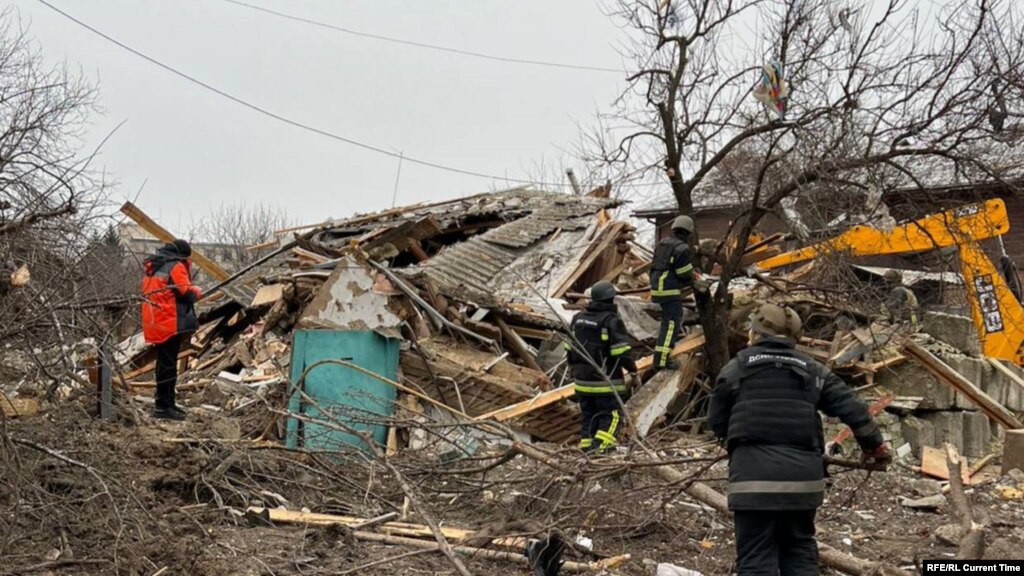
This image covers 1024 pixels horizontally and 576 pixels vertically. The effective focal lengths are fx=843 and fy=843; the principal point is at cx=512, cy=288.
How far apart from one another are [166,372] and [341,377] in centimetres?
153

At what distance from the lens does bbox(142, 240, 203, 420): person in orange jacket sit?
7129 mm

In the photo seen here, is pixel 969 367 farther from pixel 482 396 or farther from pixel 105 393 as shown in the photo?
pixel 105 393

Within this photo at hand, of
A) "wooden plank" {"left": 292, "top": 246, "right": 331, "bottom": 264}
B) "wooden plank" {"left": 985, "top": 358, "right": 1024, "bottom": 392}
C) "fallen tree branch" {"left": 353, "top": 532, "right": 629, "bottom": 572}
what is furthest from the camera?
"wooden plank" {"left": 292, "top": 246, "right": 331, "bottom": 264}

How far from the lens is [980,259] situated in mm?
9016

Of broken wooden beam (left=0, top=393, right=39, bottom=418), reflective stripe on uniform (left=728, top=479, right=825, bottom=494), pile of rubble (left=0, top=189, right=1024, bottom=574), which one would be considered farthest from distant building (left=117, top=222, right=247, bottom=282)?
reflective stripe on uniform (left=728, top=479, right=825, bottom=494)

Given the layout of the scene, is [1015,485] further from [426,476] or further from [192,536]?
[192,536]

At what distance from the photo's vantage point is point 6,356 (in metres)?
4.17

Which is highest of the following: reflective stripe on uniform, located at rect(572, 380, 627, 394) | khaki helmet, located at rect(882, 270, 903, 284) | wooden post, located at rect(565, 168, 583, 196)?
wooden post, located at rect(565, 168, 583, 196)

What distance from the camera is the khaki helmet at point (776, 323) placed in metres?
3.88

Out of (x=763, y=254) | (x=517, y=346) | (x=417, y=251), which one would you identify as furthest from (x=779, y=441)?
(x=763, y=254)

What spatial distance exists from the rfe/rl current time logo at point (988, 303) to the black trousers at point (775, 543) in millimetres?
7356

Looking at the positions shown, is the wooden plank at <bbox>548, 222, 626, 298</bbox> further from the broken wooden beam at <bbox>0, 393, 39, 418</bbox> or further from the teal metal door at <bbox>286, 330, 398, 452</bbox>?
the broken wooden beam at <bbox>0, 393, 39, 418</bbox>

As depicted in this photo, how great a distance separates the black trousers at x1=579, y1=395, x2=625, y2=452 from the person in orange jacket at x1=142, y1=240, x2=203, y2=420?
3.40 meters

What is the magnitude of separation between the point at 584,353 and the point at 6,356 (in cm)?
398
